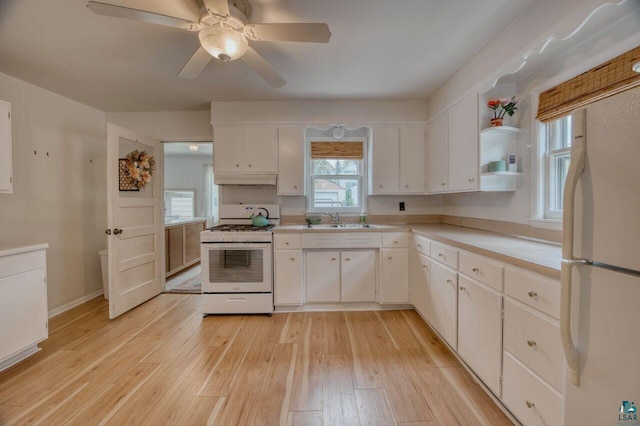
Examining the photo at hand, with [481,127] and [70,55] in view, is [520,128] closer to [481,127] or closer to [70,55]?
[481,127]

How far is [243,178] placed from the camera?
3.19 m

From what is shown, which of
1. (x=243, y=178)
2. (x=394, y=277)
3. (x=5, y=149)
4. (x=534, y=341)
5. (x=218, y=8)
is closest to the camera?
(x=534, y=341)

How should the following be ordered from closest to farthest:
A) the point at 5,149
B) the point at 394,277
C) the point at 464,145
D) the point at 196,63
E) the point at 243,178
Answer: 1. the point at 196,63
2. the point at 5,149
3. the point at 464,145
4. the point at 394,277
5. the point at 243,178

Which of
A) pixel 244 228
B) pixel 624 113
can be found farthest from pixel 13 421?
pixel 624 113

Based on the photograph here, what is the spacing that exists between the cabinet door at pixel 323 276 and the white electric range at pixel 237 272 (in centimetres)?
42

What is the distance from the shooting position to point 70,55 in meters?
2.20

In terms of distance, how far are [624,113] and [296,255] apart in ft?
8.20

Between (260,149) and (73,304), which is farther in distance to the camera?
(260,149)

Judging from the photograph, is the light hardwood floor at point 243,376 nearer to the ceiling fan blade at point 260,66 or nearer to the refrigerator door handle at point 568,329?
the refrigerator door handle at point 568,329

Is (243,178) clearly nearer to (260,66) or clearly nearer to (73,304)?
(260,66)

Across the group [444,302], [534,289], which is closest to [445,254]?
[444,302]

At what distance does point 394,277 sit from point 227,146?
2.50 metres

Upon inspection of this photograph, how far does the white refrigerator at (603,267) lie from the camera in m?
0.76

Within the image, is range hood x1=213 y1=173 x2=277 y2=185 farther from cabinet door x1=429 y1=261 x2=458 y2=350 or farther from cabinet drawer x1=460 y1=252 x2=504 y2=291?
cabinet drawer x1=460 y1=252 x2=504 y2=291
